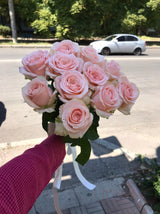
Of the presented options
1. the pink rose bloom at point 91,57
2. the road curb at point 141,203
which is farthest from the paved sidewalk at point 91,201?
the pink rose bloom at point 91,57

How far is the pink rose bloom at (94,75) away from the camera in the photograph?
3.78 ft

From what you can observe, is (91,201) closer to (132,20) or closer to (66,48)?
(66,48)

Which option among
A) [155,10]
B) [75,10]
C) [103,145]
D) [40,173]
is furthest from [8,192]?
[155,10]

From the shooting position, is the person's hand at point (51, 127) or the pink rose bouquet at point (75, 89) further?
the person's hand at point (51, 127)

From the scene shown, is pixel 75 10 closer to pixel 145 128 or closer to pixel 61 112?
pixel 145 128

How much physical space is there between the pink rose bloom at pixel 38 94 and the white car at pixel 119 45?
38.3 ft

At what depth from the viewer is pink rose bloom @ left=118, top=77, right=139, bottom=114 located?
3.97ft

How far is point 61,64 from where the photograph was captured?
3.80 feet

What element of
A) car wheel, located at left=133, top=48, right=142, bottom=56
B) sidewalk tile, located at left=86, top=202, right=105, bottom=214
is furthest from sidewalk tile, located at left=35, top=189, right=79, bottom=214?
car wheel, located at left=133, top=48, right=142, bottom=56

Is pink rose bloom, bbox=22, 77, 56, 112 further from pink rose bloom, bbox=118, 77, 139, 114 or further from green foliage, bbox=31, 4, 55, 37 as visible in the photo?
green foliage, bbox=31, 4, 55, 37

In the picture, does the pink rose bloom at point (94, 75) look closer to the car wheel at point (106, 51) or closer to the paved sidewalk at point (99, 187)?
the paved sidewalk at point (99, 187)

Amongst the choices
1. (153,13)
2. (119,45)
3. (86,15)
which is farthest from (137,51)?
(153,13)

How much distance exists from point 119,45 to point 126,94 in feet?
40.8

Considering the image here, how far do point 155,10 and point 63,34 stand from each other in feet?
26.7
